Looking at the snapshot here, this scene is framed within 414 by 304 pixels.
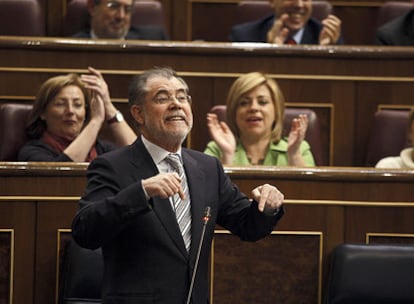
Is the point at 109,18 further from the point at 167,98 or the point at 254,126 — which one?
the point at 167,98

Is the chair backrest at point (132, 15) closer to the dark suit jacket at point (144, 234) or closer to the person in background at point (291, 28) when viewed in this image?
the person in background at point (291, 28)

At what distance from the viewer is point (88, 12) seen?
85.4 inches

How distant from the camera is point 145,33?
2119 mm

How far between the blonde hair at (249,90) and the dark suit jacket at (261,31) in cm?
34

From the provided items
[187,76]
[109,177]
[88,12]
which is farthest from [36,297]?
[88,12]

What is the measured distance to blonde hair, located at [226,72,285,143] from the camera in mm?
1789

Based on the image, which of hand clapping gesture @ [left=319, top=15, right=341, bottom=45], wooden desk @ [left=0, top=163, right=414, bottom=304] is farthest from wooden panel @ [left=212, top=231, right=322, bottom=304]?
hand clapping gesture @ [left=319, top=15, right=341, bottom=45]

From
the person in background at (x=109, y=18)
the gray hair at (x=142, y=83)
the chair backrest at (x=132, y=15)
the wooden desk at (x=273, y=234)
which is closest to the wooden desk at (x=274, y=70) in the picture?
the person in background at (x=109, y=18)

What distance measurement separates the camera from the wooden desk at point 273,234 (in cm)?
142

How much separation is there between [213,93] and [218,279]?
553 mm

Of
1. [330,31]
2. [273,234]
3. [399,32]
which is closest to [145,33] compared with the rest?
[330,31]

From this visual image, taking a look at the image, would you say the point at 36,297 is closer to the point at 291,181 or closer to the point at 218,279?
the point at 218,279

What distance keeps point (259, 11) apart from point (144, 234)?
1.18 m

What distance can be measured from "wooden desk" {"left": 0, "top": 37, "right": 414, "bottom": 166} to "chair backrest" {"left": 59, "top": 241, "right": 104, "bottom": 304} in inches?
21.9
